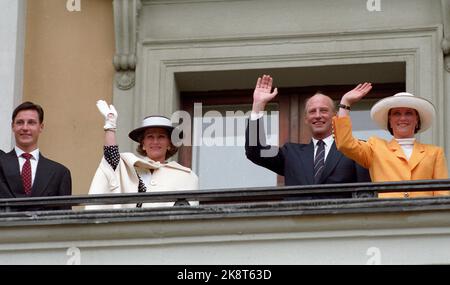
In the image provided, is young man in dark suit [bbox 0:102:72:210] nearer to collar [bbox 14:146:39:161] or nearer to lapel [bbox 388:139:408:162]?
collar [bbox 14:146:39:161]

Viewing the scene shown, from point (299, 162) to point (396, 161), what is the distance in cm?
72

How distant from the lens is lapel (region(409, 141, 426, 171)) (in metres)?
12.0

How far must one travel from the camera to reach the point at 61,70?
48.9 feet

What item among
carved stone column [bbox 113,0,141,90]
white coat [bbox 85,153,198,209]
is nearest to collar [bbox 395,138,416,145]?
white coat [bbox 85,153,198,209]

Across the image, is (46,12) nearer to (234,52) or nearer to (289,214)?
(234,52)

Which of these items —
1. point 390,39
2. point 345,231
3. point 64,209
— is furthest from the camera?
point 390,39

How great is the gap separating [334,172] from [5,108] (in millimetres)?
3477

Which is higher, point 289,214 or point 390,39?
point 390,39

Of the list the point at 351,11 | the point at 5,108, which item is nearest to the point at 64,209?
the point at 5,108

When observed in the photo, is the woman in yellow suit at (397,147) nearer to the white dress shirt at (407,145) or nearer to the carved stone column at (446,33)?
the white dress shirt at (407,145)

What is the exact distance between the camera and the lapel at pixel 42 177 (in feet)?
40.4

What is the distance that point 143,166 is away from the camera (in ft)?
41.5

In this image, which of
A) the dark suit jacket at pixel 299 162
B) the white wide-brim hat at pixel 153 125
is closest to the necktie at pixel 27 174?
the white wide-brim hat at pixel 153 125

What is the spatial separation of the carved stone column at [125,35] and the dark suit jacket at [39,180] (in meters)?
2.26
